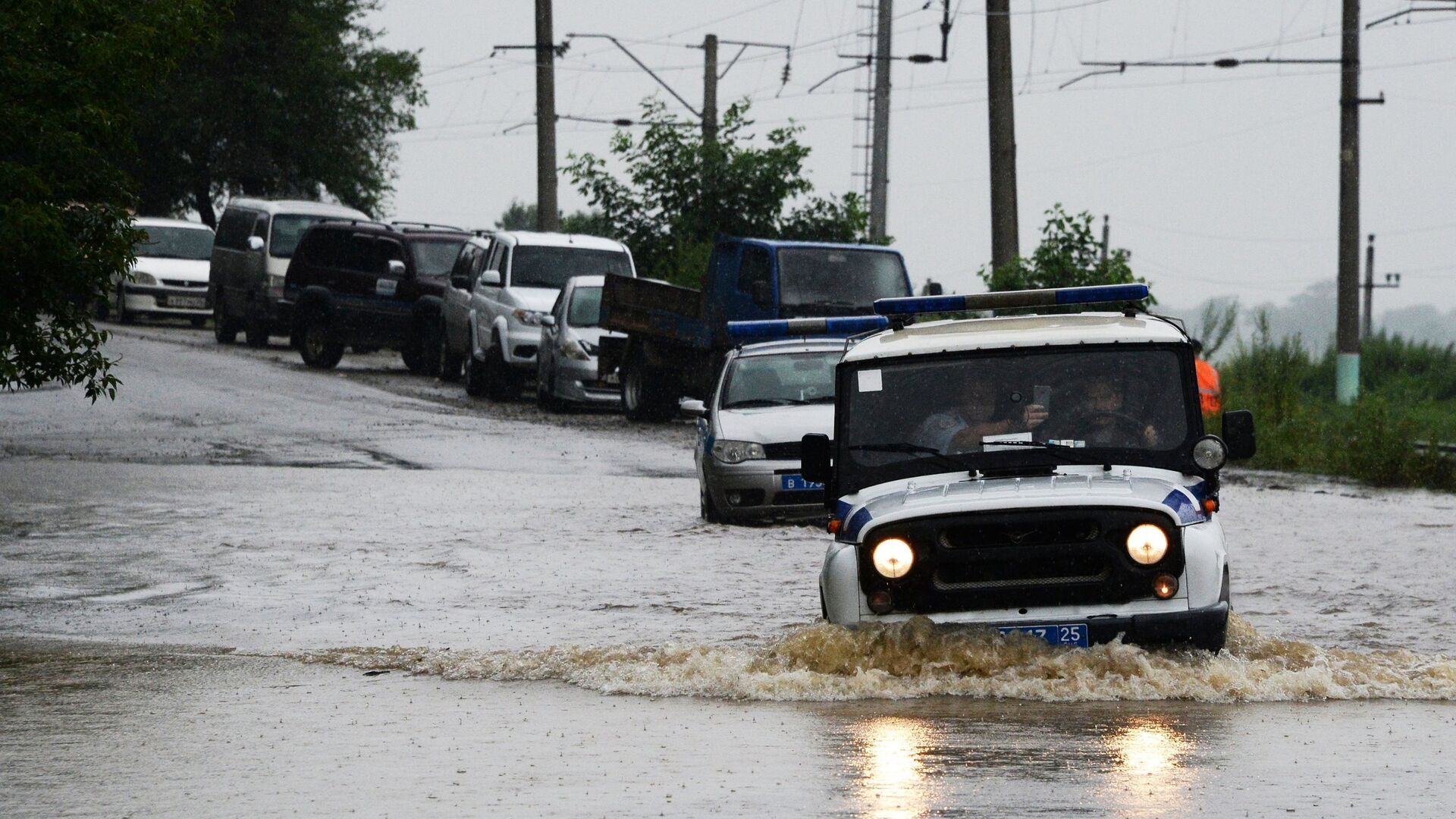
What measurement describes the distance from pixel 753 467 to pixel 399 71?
5392 cm

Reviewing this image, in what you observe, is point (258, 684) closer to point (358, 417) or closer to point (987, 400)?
point (987, 400)

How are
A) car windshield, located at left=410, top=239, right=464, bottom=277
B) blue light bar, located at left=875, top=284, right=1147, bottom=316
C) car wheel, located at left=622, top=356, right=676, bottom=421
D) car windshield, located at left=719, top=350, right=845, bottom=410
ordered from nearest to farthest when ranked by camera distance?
1. blue light bar, located at left=875, top=284, right=1147, bottom=316
2. car windshield, located at left=719, top=350, right=845, bottom=410
3. car wheel, located at left=622, top=356, right=676, bottom=421
4. car windshield, located at left=410, top=239, right=464, bottom=277

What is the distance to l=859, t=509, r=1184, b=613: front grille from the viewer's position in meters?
8.66

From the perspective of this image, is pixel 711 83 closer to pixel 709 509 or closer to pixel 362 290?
pixel 362 290

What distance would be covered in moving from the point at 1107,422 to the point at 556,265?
22.4 meters

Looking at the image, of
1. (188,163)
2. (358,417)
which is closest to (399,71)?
(188,163)

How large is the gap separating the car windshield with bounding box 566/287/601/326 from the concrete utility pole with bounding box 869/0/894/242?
590 cm

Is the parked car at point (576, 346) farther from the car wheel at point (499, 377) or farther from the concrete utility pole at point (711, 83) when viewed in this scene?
the concrete utility pole at point (711, 83)

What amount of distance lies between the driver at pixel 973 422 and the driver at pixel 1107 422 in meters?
0.17

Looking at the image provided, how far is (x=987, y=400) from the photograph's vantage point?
31.3ft

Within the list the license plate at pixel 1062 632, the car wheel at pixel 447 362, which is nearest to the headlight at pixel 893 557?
the license plate at pixel 1062 632

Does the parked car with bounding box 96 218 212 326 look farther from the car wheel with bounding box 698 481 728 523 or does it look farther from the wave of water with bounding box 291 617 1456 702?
the wave of water with bounding box 291 617 1456 702

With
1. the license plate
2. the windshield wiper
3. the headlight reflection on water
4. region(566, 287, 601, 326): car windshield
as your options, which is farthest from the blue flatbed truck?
the headlight reflection on water

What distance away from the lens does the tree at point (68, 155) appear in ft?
48.3
